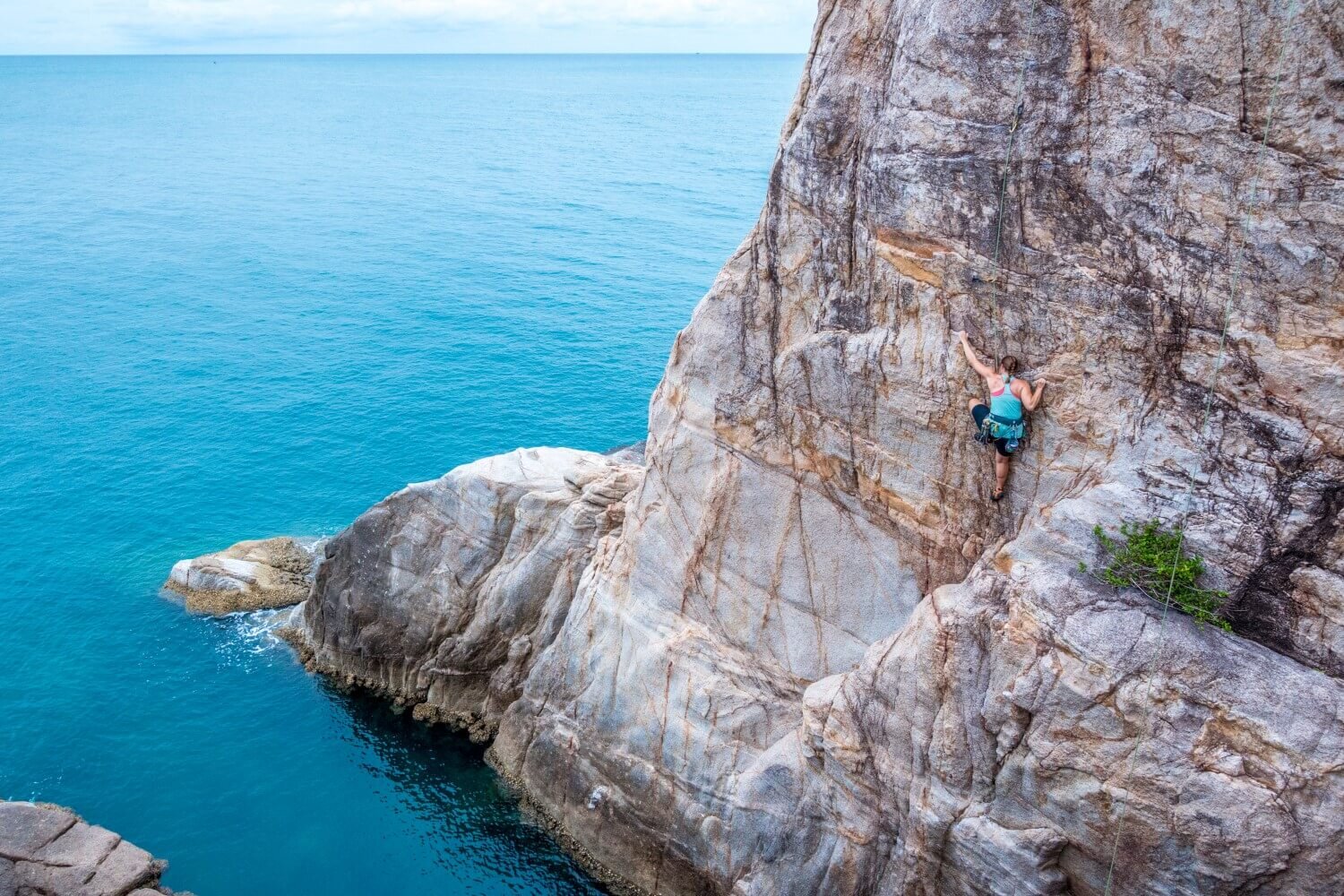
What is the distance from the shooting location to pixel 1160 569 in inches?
840

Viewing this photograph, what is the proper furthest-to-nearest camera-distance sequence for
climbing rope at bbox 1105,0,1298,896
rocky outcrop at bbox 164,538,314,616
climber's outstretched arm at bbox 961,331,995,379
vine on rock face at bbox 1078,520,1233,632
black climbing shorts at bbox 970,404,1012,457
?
rocky outcrop at bbox 164,538,314,616
black climbing shorts at bbox 970,404,1012,457
climber's outstretched arm at bbox 961,331,995,379
vine on rock face at bbox 1078,520,1233,632
climbing rope at bbox 1105,0,1298,896

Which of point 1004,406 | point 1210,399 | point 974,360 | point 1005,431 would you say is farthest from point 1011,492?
point 1210,399

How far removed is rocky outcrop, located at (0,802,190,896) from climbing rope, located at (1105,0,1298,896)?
1071 inches

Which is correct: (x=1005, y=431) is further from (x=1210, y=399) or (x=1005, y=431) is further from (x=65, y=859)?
(x=65, y=859)

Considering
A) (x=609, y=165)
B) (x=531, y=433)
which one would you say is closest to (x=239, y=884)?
(x=531, y=433)

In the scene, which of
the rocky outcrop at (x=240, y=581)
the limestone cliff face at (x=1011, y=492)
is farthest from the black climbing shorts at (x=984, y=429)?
the rocky outcrop at (x=240, y=581)

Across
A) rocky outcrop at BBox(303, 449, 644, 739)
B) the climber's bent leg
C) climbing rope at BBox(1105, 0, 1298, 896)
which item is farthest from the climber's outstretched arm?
rocky outcrop at BBox(303, 449, 644, 739)

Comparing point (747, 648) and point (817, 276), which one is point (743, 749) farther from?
point (817, 276)

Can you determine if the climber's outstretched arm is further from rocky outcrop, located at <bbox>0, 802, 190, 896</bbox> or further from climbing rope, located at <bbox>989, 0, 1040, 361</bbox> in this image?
rocky outcrop, located at <bbox>0, 802, 190, 896</bbox>

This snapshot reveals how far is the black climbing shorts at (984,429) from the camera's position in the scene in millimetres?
23703

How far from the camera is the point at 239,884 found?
3203 cm

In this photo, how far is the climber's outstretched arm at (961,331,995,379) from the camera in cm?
2345

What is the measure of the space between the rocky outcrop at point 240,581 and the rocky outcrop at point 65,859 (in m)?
14.6

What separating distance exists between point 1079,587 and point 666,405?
1342 centimetres
